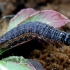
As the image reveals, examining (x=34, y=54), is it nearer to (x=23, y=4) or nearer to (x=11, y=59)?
(x=11, y=59)

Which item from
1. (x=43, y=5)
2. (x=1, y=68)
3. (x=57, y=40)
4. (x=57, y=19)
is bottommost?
(x=1, y=68)

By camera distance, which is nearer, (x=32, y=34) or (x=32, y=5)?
(x=32, y=34)

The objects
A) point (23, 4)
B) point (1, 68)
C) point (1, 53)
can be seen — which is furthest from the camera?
point (23, 4)

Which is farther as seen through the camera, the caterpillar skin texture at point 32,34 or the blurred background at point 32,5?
the blurred background at point 32,5

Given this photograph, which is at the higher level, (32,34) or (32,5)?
(32,5)

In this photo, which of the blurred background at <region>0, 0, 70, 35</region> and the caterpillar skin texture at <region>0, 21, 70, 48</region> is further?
the blurred background at <region>0, 0, 70, 35</region>

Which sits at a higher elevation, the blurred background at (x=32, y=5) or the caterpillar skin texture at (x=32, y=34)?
the blurred background at (x=32, y=5)

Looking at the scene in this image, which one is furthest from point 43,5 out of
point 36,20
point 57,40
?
point 57,40

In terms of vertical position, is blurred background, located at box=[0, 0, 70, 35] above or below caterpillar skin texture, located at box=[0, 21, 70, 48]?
above
